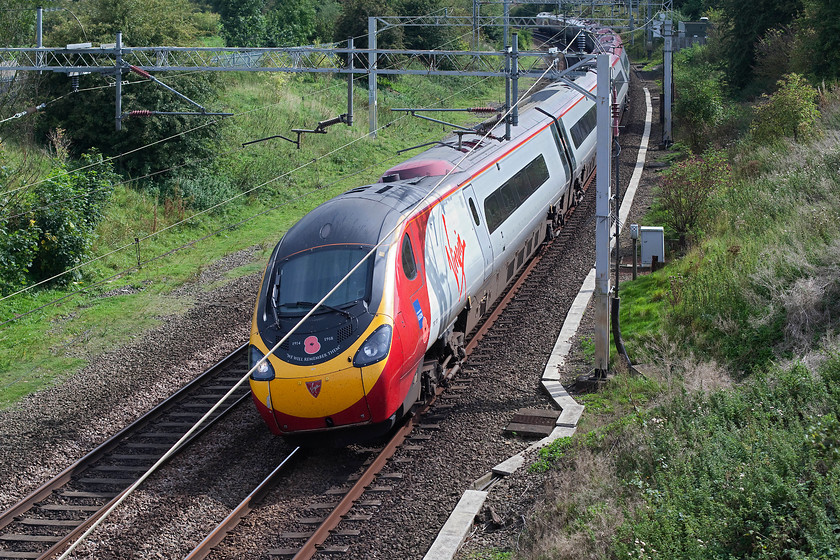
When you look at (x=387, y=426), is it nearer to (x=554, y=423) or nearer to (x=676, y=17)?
(x=554, y=423)

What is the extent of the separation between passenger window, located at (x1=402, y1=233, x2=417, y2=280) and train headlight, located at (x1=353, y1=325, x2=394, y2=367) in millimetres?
1043

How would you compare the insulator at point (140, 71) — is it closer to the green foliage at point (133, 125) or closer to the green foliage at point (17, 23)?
the green foliage at point (133, 125)

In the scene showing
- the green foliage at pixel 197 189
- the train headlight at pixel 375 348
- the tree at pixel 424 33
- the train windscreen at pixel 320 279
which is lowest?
the green foliage at pixel 197 189

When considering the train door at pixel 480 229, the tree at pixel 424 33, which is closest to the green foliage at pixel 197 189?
the train door at pixel 480 229

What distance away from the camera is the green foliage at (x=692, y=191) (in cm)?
1831

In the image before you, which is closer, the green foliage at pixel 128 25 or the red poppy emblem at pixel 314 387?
the red poppy emblem at pixel 314 387

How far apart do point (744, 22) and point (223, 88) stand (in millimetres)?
22064

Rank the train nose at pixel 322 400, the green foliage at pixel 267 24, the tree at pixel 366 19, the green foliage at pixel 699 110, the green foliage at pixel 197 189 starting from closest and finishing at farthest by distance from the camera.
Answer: the train nose at pixel 322 400
the green foliage at pixel 197 189
the green foliage at pixel 699 110
the tree at pixel 366 19
the green foliage at pixel 267 24

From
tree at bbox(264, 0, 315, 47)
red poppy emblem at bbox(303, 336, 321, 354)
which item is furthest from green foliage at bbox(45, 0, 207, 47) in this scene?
tree at bbox(264, 0, 315, 47)

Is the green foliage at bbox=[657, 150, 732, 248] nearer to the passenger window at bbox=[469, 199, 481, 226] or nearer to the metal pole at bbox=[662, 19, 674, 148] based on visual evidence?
the passenger window at bbox=[469, 199, 481, 226]

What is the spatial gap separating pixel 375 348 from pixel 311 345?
78 centimetres

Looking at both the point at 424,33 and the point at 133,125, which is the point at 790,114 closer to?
the point at 133,125

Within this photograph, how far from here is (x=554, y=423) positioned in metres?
11.3

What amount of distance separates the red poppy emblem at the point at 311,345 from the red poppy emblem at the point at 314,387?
37 cm
